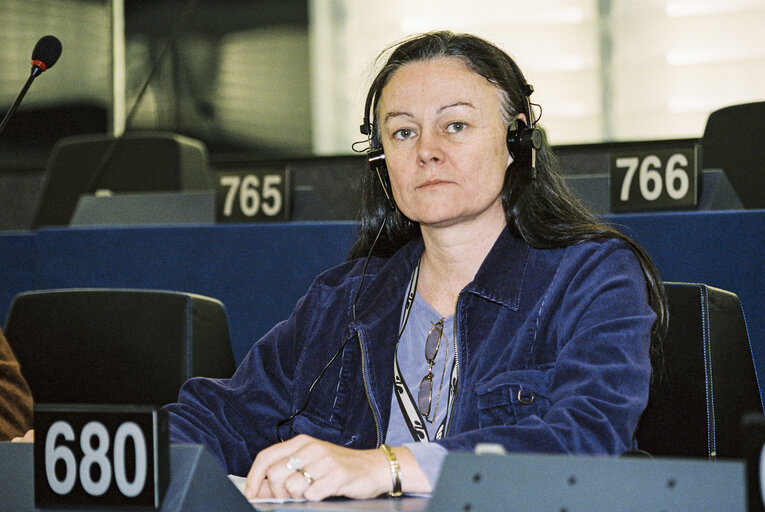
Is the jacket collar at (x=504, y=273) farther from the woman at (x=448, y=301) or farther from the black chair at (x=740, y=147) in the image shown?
the black chair at (x=740, y=147)

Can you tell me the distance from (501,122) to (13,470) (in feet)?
2.61

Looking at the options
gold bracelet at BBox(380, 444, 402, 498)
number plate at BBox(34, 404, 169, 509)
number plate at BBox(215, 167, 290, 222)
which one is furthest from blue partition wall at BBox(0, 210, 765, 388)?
number plate at BBox(34, 404, 169, 509)

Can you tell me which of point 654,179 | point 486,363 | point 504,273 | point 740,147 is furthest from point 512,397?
point 740,147

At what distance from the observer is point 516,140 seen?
53.9 inches

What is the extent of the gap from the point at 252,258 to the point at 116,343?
0.55 meters

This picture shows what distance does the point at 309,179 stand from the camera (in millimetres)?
3998

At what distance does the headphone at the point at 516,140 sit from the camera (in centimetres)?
136

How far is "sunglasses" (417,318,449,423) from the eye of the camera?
1335 millimetres

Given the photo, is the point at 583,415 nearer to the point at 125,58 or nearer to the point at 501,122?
the point at 501,122

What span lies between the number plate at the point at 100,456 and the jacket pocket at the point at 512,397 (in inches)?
21.4

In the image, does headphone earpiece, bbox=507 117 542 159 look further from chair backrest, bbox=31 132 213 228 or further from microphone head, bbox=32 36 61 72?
chair backrest, bbox=31 132 213 228

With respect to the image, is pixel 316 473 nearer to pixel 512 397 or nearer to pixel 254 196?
pixel 512 397

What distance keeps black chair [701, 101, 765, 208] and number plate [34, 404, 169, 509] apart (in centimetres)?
195

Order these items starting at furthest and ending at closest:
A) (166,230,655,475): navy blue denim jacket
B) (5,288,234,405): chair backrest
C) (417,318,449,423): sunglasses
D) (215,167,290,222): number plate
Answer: (215,167,290,222): number plate → (5,288,234,405): chair backrest → (417,318,449,423): sunglasses → (166,230,655,475): navy blue denim jacket
